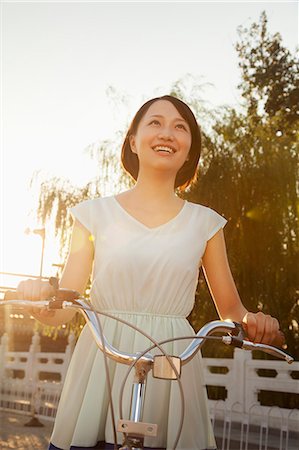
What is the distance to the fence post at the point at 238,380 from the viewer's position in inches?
328

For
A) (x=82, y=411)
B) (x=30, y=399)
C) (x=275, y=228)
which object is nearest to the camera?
(x=82, y=411)

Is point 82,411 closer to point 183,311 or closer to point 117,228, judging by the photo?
point 183,311

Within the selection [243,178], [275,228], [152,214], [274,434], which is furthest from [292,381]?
[152,214]

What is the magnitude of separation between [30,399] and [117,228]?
12177 millimetres

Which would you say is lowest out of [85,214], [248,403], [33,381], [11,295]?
[33,381]

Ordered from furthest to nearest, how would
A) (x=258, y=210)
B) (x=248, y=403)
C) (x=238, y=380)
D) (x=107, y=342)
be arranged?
(x=258, y=210) → (x=238, y=380) → (x=248, y=403) → (x=107, y=342)

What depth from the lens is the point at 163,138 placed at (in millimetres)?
1756

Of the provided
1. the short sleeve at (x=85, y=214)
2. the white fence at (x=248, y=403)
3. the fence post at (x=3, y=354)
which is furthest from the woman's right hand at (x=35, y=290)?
the fence post at (x=3, y=354)

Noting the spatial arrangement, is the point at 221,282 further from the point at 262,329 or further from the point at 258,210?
the point at 258,210

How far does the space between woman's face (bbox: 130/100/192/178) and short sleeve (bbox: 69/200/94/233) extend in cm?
21

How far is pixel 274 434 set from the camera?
9125 mm

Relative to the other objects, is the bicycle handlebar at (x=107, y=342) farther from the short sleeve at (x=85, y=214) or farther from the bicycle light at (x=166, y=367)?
the short sleeve at (x=85, y=214)

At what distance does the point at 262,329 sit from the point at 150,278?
14.0 inches

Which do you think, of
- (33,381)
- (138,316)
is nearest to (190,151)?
(138,316)
